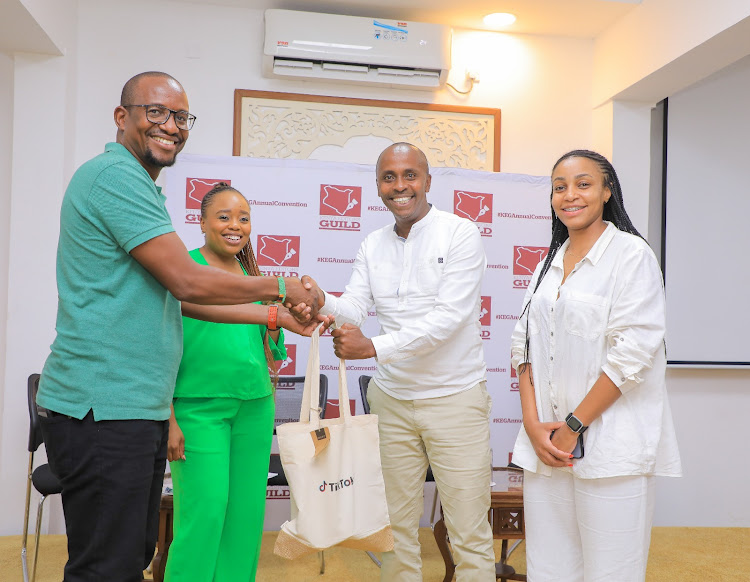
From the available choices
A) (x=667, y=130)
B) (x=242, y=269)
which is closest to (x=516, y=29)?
(x=667, y=130)

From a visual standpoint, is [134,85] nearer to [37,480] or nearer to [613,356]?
[613,356]

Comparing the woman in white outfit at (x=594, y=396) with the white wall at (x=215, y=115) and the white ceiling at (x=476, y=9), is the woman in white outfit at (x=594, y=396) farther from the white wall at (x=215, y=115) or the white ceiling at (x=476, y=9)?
the white ceiling at (x=476, y=9)

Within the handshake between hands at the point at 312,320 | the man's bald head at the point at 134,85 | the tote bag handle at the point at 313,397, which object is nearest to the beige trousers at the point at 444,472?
the handshake between hands at the point at 312,320

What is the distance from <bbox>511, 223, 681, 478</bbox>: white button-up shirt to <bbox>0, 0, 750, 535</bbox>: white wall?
6.91 ft

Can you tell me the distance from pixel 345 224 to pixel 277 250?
0.43m

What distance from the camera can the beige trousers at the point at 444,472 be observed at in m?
2.56

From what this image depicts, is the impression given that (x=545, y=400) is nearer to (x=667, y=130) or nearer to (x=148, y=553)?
(x=148, y=553)

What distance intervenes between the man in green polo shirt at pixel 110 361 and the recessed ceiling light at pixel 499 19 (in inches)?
130

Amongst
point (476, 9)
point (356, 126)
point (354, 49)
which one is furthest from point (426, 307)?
point (476, 9)

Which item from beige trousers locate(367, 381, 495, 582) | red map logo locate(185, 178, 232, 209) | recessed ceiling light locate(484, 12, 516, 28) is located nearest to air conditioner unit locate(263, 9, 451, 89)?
recessed ceiling light locate(484, 12, 516, 28)

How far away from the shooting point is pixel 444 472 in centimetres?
259

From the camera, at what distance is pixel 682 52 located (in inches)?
147

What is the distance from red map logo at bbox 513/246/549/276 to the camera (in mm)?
4348

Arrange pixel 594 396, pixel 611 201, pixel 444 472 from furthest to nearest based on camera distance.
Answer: pixel 444 472
pixel 611 201
pixel 594 396
